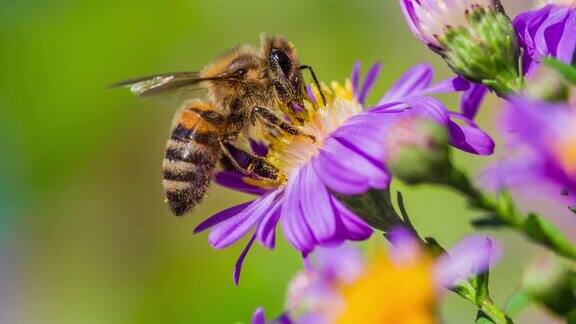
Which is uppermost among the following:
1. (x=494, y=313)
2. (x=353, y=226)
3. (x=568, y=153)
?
(x=568, y=153)

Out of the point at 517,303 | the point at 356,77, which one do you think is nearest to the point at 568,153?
the point at 517,303

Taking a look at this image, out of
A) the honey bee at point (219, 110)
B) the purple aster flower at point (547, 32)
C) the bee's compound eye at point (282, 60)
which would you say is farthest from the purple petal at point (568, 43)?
the bee's compound eye at point (282, 60)

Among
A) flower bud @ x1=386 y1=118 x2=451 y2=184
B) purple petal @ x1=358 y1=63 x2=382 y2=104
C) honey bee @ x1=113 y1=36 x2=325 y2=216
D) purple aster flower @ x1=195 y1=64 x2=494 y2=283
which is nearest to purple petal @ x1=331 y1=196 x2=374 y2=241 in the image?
purple aster flower @ x1=195 y1=64 x2=494 y2=283

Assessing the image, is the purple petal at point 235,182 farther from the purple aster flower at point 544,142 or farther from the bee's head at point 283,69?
the purple aster flower at point 544,142

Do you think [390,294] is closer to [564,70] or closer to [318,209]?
[564,70]

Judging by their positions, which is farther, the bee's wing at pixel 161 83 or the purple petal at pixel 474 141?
the bee's wing at pixel 161 83

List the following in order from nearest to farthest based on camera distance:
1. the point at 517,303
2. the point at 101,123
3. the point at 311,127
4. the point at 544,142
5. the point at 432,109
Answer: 1. the point at 544,142
2. the point at 517,303
3. the point at 432,109
4. the point at 311,127
5. the point at 101,123
